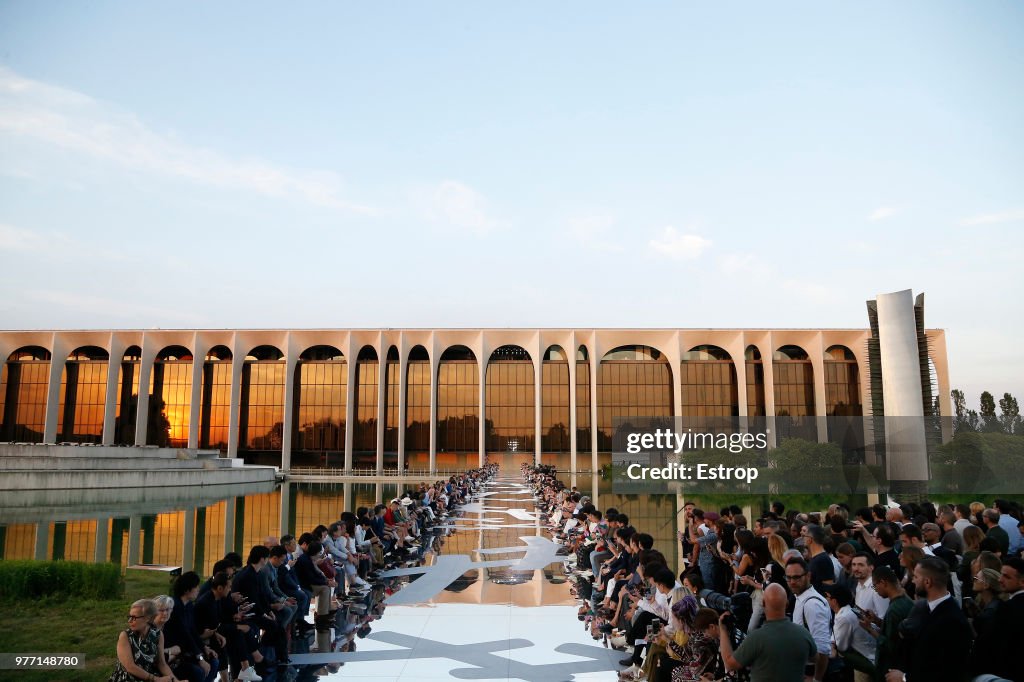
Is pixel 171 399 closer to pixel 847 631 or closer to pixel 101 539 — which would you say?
pixel 101 539

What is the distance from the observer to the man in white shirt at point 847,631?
5.04m

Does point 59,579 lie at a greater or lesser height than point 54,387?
lesser

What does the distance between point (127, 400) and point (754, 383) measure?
46932 mm

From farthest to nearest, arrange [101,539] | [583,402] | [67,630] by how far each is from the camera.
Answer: [583,402] < [101,539] < [67,630]

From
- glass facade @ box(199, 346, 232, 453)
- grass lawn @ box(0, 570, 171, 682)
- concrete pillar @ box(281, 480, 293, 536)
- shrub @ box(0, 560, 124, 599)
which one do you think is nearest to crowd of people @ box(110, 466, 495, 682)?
grass lawn @ box(0, 570, 171, 682)

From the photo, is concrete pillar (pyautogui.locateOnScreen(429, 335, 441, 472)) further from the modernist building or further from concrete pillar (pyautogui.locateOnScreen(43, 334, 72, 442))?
concrete pillar (pyautogui.locateOnScreen(43, 334, 72, 442))

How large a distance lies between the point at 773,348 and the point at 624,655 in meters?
45.1

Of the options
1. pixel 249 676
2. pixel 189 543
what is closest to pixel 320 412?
pixel 189 543

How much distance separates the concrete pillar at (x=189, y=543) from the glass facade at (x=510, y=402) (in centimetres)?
3488

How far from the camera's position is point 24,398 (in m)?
52.9

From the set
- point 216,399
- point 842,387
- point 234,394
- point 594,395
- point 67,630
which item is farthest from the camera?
point 216,399

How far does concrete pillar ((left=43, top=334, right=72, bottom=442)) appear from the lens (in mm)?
47781

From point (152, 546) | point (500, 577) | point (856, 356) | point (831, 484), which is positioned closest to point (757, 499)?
point (831, 484)

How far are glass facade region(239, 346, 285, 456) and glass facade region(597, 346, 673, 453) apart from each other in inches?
948
